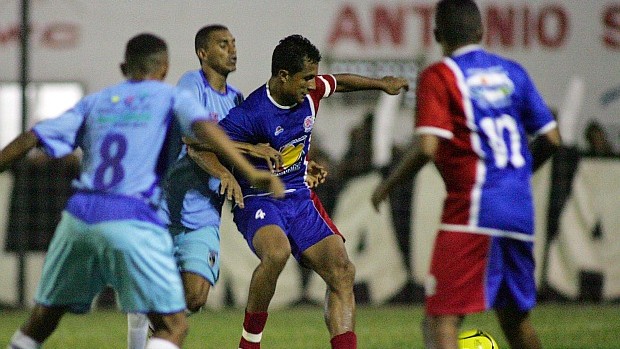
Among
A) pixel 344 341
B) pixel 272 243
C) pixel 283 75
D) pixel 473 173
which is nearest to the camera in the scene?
pixel 473 173

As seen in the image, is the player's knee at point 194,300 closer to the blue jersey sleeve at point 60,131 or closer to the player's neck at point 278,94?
the player's neck at point 278,94

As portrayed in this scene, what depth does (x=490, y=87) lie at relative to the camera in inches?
199

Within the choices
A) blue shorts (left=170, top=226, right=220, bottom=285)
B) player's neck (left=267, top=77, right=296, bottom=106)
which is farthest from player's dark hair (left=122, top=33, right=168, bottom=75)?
blue shorts (left=170, top=226, right=220, bottom=285)

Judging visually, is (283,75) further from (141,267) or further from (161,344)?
(161,344)

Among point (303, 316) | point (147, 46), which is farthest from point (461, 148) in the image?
point (303, 316)

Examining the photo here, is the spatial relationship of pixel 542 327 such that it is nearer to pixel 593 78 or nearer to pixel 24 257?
pixel 24 257

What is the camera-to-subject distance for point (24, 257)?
11.7 m

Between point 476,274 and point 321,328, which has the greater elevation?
point 476,274

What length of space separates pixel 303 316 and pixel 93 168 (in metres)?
6.00

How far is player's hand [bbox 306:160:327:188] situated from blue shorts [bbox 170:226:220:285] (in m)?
0.62

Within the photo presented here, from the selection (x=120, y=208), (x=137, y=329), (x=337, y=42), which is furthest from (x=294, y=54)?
(x=337, y=42)

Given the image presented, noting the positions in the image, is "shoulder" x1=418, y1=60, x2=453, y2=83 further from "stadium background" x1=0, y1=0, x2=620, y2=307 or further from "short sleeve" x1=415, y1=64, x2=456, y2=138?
"stadium background" x1=0, y1=0, x2=620, y2=307

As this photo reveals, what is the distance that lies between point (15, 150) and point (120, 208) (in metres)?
0.54

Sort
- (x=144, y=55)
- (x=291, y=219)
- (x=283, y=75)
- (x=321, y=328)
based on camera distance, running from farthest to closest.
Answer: (x=321, y=328), (x=291, y=219), (x=283, y=75), (x=144, y=55)
